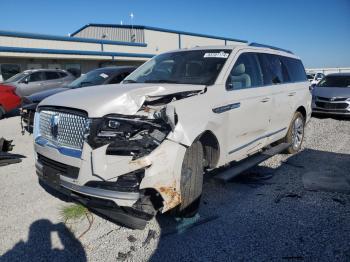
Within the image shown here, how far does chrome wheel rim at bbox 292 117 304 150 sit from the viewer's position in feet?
21.2

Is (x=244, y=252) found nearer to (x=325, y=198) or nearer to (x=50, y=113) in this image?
(x=325, y=198)

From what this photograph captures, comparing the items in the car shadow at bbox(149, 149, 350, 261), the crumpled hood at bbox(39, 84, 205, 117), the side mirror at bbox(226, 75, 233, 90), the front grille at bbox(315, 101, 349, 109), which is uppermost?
the side mirror at bbox(226, 75, 233, 90)

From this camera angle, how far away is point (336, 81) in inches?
473

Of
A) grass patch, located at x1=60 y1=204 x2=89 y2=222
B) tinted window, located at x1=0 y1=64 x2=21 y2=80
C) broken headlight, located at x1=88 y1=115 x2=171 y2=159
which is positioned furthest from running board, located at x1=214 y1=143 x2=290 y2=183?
tinted window, located at x1=0 y1=64 x2=21 y2=80

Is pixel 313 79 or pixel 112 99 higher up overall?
pixel 313 79

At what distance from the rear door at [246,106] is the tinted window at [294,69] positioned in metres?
1.44

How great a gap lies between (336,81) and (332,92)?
4.37ft

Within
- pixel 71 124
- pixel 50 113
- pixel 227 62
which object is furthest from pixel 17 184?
pixel 227 62

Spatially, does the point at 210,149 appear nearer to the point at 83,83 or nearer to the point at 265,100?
the point at 265,100

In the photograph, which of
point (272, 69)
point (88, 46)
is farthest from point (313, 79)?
point (272, 69)

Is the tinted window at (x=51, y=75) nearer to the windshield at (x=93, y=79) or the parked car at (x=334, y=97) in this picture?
the windshield at (x=93, y=79)

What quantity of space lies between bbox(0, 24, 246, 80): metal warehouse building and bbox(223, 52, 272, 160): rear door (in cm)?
1921

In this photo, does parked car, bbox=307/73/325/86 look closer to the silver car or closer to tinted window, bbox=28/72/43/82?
the silver car

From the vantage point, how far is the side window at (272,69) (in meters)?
5.20
